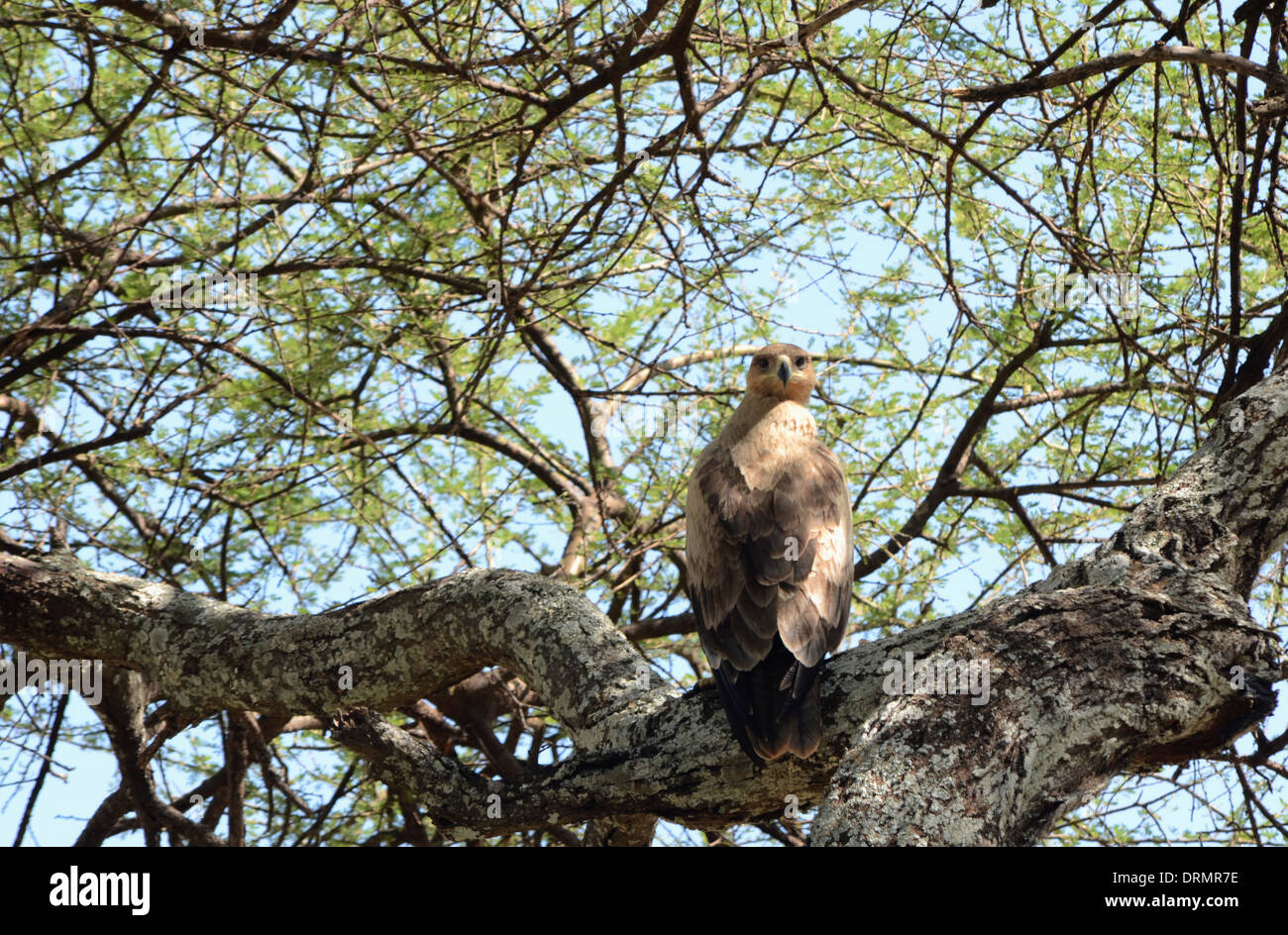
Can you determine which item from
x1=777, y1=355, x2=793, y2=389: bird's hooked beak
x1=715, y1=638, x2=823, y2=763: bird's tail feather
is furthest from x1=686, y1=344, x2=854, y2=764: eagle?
x1=777, y1=355, x2=793, y2=389: bird's hooked beak

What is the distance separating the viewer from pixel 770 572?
4.02 m

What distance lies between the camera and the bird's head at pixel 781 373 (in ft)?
17.7

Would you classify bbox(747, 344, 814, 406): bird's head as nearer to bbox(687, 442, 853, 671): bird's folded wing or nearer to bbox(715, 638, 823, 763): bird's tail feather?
bbox(687, 442, 853, 671): bird's folded wing

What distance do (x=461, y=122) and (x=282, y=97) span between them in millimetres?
718

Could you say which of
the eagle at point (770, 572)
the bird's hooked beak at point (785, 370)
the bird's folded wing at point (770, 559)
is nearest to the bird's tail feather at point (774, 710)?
the eagle at point (770, 572)

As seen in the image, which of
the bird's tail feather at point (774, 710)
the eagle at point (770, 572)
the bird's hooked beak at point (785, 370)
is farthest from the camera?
the bird's hooked beak at point (785, 370)

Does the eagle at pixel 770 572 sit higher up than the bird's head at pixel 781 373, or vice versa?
the bird's head at pixel 781 373

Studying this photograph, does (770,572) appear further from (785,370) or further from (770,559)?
(785,370)

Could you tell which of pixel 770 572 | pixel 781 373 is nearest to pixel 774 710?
pixel 770 572

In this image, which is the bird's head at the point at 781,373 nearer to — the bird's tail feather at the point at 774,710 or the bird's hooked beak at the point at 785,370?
the bird's hooked beak at the point at 785,370

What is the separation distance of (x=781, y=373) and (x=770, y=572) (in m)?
1.56

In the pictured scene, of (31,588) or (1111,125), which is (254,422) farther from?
(1111,125)

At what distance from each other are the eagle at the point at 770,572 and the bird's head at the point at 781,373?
0.96ft
